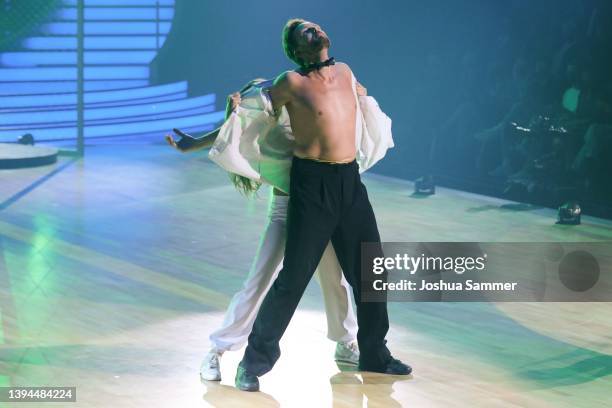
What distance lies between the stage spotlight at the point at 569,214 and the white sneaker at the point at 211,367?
4137 millimetres

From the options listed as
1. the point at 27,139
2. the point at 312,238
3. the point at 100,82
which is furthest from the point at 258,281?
the point at 100,82

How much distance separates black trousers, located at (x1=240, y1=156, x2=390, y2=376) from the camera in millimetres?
4426

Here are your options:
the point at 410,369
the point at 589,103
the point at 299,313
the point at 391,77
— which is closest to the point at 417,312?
the point at 299,313

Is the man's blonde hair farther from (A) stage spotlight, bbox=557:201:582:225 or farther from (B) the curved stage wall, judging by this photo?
(B) the curved stage wall

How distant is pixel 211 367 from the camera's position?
4.60 meters

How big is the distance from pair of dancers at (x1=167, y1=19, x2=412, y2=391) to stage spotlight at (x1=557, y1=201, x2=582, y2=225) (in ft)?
12.2

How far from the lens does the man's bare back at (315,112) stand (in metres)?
4.41

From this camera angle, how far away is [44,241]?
706 cm

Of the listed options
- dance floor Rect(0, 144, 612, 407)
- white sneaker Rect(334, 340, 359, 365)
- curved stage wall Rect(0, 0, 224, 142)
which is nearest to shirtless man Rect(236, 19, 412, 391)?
dance floor Rect(0, 144, 612, 407)

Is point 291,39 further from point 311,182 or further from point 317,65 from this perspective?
point 311,182
